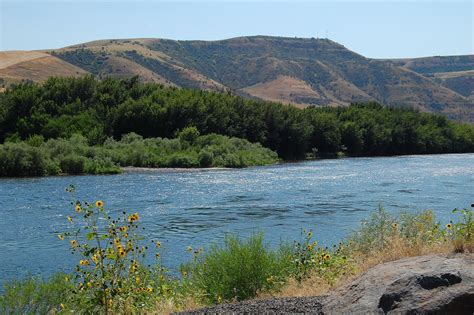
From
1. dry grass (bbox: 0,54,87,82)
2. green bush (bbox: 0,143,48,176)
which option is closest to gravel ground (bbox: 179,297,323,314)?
green bush (bbox: 0,143,48,176)

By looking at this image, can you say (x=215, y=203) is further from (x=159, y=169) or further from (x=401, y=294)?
(x=401, y=294)

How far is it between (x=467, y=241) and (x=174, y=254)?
43.8 ft

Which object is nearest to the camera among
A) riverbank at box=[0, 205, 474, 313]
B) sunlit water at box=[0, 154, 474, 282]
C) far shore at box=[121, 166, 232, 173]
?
riverbank at box=[0, 205, 474, 313]

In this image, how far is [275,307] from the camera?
866 cm

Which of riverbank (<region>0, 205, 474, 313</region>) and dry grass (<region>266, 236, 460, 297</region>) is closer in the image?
riverbank (<region>0, 205, 474, 313</region>)

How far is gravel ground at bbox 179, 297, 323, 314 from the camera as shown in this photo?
8.40 meters

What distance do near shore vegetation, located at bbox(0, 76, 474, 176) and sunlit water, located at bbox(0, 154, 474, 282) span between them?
6276 mm

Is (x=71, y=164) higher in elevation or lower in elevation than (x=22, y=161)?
lower

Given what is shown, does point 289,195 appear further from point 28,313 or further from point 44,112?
point 44,112

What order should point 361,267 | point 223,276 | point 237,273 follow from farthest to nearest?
point 223,276 → point 237,273 → point 361,267

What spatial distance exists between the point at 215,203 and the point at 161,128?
3967cm

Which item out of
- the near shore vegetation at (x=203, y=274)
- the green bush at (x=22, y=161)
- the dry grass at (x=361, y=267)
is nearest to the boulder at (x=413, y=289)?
the dry grass at (x=361, y=267)

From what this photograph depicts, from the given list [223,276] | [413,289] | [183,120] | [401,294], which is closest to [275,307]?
[401,294]

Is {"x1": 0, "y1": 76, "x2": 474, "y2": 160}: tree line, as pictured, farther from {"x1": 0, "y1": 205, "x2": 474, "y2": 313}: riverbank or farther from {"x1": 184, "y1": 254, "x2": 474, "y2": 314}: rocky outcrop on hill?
{"x1": 184, "y1": 254, "x2": 474, "y2": 314}: rocky outcrop on hill
